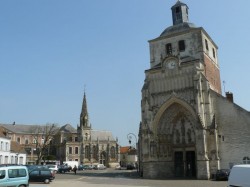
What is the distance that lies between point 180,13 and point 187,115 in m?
14.4

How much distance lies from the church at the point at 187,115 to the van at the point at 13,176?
19.1m

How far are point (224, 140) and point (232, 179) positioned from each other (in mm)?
20030

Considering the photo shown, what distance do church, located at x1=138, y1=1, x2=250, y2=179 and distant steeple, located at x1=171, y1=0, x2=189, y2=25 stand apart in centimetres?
102

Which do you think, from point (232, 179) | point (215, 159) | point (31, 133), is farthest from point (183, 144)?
point (31, 133)

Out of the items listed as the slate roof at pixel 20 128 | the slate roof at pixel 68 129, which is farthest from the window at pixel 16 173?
the slate roof at pixel 20 128

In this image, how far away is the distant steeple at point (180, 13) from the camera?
1572 inches

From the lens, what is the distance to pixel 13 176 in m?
16.5

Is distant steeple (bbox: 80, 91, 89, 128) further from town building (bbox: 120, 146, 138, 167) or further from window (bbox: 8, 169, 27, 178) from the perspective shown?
window (bbox: 8, 169, 27, 178)

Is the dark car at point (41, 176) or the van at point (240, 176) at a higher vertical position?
the van at point (240, 176)

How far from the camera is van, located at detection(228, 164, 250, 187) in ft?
38.3

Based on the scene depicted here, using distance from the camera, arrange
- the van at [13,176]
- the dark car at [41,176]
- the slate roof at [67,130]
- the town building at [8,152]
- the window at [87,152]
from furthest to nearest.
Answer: the slate roof at [67,130] < the window at [87,152] < the town building at [8,152] < the dark car at [41,176] < the van at [13,176]

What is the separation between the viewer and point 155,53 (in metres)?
38.8

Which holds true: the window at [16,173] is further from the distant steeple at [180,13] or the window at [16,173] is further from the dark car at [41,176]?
the distant steeple at [180,13]

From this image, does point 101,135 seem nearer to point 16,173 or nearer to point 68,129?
point 68,129
